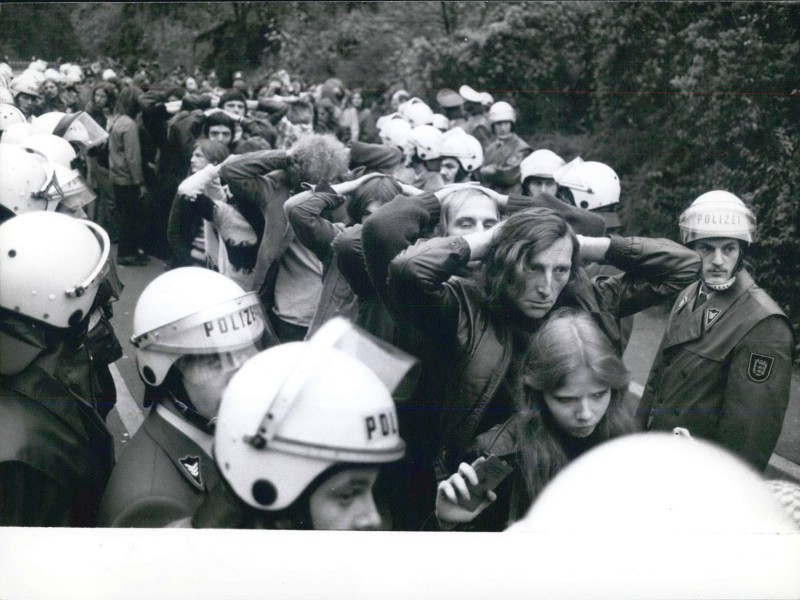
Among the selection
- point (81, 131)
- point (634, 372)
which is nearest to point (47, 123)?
point (81, 131)

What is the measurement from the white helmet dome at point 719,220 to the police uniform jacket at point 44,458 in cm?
213

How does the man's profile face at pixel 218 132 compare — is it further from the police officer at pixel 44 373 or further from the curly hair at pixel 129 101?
the police officer at pixel 44 373

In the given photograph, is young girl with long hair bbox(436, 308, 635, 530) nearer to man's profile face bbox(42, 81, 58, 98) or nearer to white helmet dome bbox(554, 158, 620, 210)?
white helmet dome bbox(554, 158, 620, 210)

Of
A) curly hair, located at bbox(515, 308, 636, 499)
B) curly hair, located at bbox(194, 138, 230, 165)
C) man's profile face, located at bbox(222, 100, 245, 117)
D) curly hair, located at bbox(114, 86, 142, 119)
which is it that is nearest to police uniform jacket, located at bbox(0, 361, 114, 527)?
curly hair, located at bbox(515, 308, 636, 499)

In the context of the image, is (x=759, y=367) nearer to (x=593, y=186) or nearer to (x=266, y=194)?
(x=593, y=186)

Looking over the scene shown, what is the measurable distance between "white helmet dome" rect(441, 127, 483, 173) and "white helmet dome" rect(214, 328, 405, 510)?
3859 mm

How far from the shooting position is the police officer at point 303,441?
2102mm

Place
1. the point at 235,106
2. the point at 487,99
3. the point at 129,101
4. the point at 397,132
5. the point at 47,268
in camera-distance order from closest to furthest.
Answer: the point at 47,268 < the point at 129,101 < the point at 397,132 < the point at 235,106 < the point at 487,99

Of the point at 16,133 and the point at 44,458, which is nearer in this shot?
the point at 44,458

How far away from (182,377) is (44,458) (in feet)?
1.35

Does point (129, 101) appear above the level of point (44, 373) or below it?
below

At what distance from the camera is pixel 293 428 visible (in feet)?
6.89

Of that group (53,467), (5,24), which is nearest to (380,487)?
(53,467)

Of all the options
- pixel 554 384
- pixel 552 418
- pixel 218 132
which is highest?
pixel 554 384
